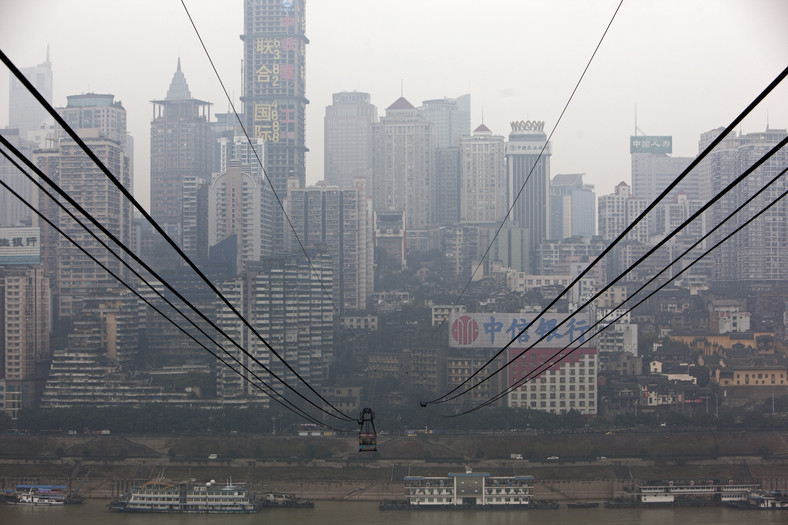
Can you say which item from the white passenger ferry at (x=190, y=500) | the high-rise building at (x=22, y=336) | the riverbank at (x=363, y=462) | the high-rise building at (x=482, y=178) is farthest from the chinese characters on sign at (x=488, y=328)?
the high-rise building at (x=482, y=178)

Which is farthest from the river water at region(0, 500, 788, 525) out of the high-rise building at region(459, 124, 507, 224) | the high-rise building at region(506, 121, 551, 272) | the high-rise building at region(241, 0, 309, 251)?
the high-rise building at region(506, 121, 551, 272)

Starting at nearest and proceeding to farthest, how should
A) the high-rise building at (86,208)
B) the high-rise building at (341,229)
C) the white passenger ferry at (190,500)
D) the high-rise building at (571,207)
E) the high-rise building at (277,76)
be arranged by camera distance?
the white passenger ferry at (190,500) → the high-rise building at (86,208) → the high-rise building at (341,229) → the high-rise building at (277,76) → the high-rise building at (571,207)

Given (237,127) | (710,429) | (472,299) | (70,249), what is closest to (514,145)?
(237,127)

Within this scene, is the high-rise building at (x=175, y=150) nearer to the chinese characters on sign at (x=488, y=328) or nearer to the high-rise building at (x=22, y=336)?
the high-rise building at (x=22, y=336)

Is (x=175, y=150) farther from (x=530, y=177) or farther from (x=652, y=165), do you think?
(x=652, y=165)

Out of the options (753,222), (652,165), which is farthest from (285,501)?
(652,165)

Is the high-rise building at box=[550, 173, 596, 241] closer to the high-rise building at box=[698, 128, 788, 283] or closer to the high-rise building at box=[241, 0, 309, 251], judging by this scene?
the high-rise building at box=[698, 128, 788, 283]
